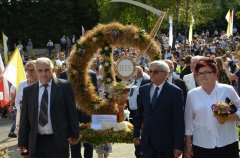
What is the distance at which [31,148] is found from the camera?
6523mm

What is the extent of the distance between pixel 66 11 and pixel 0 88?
42198mm

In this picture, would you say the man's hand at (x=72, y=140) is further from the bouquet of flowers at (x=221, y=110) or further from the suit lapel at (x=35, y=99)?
the bouquet of flowers at (x=221, y=110)

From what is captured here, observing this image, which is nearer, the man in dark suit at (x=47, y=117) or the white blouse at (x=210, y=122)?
the white blouse at (x=210, y=122)

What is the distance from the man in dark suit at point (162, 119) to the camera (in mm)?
6082

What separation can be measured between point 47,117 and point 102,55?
339 cm

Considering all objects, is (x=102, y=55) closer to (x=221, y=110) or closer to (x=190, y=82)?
(x=190, y=82)

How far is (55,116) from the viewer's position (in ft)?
21.5

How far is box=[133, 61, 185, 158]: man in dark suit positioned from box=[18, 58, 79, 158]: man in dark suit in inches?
41.3

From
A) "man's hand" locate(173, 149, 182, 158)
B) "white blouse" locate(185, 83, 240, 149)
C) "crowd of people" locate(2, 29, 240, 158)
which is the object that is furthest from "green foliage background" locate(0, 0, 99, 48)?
"white blouse" locate(185, 83, 240, 149)

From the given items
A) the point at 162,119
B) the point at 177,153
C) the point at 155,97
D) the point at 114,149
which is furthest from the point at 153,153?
the point at 114,149

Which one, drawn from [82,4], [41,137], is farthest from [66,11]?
[41,137]

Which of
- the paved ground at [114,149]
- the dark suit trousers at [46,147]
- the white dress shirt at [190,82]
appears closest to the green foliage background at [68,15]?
the paved ground at [114,149]

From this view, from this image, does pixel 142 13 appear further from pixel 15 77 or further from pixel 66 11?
pixel 15 77

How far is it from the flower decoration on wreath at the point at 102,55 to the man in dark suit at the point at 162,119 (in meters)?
3.23
